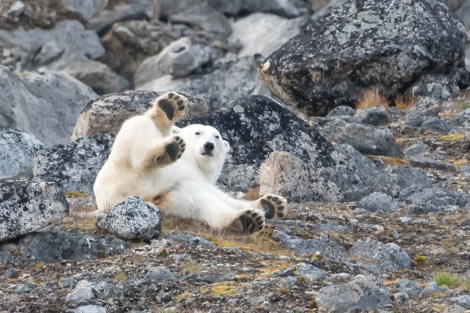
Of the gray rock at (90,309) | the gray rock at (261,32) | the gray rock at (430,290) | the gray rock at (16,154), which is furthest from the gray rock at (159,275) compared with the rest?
the gray rock at (261,32)

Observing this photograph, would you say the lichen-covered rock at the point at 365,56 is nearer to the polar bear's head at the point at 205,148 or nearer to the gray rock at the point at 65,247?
the polar bear's head at the point at 205,148

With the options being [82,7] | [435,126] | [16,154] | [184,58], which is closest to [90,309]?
[16,154]

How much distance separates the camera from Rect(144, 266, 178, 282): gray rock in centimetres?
796

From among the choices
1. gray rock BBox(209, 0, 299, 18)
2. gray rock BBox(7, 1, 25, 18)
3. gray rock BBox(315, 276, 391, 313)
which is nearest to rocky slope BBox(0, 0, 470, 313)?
gray rock BBox(315, 276, 391, 313)

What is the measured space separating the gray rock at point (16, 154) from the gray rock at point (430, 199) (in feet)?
17.0

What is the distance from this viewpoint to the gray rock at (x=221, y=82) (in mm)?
31344

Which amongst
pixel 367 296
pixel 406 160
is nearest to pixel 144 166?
pixel 367 296

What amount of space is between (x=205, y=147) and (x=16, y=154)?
4.82 m

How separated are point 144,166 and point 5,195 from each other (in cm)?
164

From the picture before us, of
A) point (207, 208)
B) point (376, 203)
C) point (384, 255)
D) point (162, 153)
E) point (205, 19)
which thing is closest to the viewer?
point (384, 255)

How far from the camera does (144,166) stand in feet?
33.1

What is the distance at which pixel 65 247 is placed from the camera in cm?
892

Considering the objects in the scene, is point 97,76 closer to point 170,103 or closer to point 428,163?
point 428,163

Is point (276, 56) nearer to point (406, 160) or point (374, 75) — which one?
point (374, 75)
